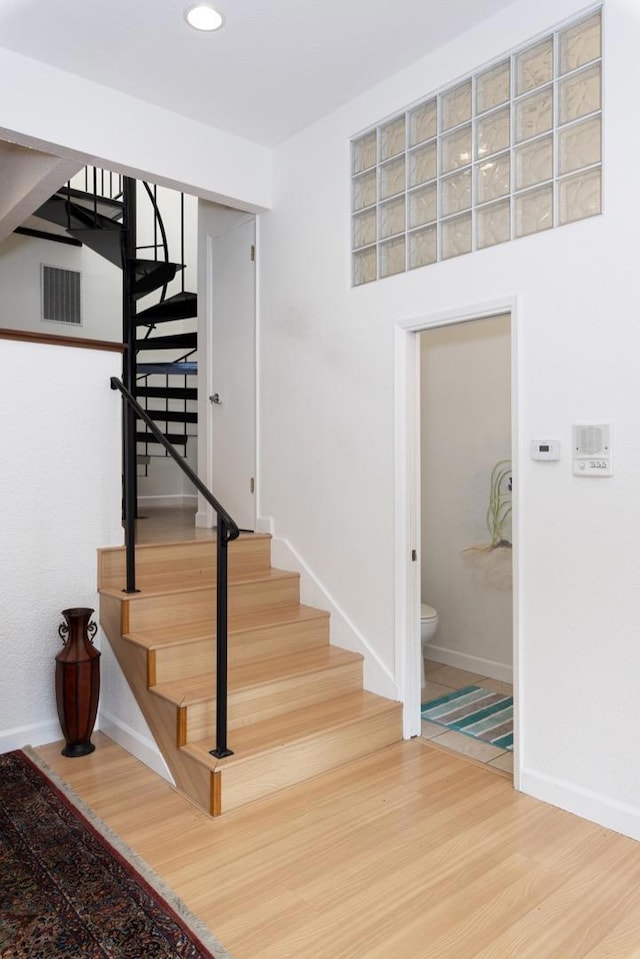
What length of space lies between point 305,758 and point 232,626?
0.76 m

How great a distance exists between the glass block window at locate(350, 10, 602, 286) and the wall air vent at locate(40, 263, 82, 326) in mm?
3253

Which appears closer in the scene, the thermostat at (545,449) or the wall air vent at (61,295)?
the thermostat at (545,449)

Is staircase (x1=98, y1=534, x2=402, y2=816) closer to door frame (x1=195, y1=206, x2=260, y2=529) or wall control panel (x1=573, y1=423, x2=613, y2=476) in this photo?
door frame (x1=195, y1=206, x2=260, y2=529)

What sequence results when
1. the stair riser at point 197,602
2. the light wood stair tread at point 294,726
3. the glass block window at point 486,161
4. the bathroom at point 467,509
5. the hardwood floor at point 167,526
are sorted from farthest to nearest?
the bathroom at point 467,509 < the hardwood floor at point 167,526 < the stair riser at point 197,602 < the light wood stair tread at point 294,726 < the glass block window at point 486,161

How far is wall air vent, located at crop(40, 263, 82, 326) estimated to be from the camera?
557 cm

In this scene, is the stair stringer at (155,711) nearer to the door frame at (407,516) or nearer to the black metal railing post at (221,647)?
the black metal railing post at (221,647)

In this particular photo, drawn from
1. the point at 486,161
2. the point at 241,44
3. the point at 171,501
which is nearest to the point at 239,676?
the point at 486,161

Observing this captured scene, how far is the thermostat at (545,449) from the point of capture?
2.51 m

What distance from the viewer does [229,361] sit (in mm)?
4156

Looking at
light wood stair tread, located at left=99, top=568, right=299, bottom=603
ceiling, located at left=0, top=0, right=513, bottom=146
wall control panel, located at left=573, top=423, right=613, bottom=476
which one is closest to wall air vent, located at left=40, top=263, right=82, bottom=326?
ceiling, located at left=0, top=0, right=513, bottom=146

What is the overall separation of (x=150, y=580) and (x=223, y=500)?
0.96m

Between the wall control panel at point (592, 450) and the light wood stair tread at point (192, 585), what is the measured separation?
1719mm

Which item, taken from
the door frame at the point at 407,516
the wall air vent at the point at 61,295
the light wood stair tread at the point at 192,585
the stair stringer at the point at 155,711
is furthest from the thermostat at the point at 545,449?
the wall air vent at the point at 61,295

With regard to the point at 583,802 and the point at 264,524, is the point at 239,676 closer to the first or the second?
the point at 264,524
